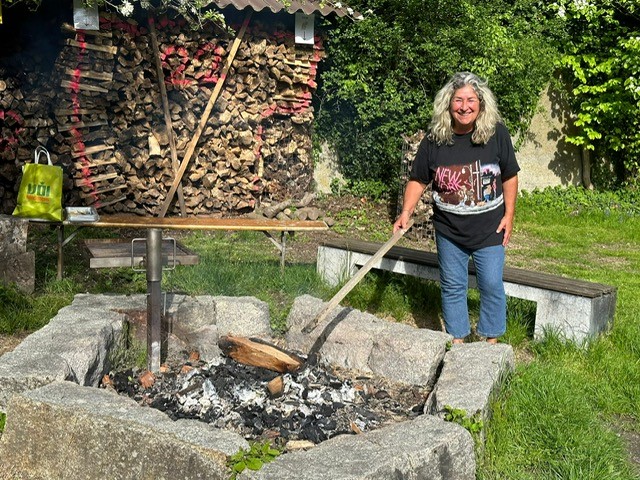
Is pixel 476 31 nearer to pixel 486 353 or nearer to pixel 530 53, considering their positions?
pixel 530 53

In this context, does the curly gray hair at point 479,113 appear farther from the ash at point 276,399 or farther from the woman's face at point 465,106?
the ash at point 276,399

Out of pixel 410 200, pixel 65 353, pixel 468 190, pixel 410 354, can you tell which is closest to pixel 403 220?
pixel 410 200

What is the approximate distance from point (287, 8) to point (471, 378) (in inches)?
247

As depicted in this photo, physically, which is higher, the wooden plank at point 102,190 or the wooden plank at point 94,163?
the wooden plank at point 94,163

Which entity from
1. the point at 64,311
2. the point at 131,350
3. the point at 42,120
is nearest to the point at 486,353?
the point at 131,350

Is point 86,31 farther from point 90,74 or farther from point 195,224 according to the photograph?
point 195,224

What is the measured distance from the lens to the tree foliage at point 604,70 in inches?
452

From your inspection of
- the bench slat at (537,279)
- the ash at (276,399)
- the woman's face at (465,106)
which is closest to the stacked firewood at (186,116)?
the bench slat at (537,279)

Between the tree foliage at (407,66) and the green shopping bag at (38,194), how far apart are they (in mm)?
4851

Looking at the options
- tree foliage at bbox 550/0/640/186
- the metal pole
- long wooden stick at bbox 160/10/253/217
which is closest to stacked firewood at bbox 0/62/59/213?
long wooden stick at bbox 160/10/253/217

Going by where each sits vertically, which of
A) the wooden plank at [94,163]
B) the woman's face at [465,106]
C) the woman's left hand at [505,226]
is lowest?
the woman's left hand at [505,226]

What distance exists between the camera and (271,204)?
1010 centimetres

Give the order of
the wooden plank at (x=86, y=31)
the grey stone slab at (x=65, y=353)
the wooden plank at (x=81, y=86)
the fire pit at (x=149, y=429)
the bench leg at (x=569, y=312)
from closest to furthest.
Answer: 1. the fire pit at (x=149, y=429)
2. the grey stone slab at (x=65, y=353)
3. the bench leg at (x=569, y=312)
4. the wooden plank at (x=86, y=31)
5. the wooden plank at (x=81, y=86)

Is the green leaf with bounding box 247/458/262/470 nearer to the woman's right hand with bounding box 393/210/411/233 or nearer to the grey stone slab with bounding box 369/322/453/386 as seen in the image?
the grey stone slab with bounding box 369/322/453/386
